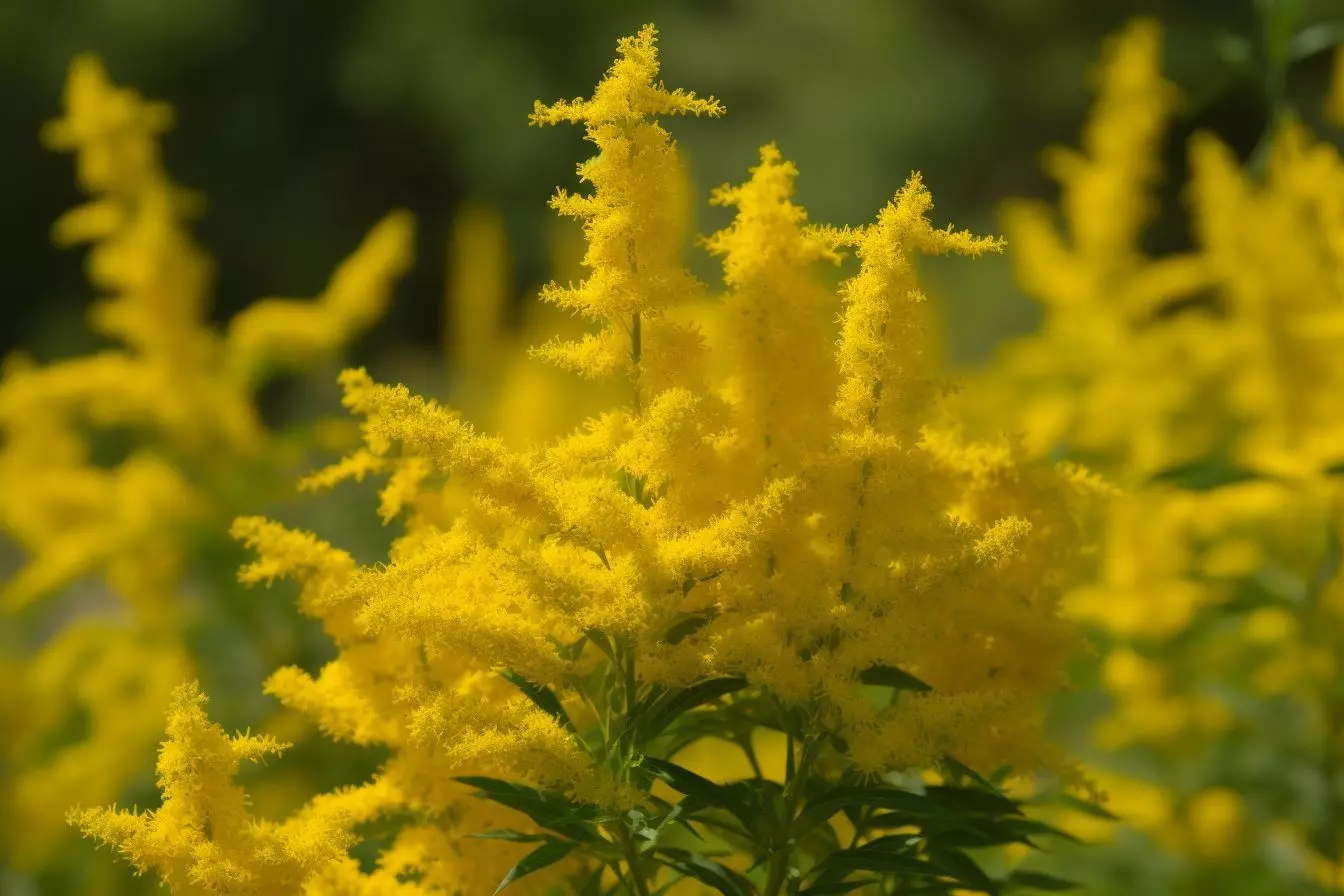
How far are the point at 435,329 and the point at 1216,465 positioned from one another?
1785cm

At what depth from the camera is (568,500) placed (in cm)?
164

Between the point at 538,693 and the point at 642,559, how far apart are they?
211 millimetres

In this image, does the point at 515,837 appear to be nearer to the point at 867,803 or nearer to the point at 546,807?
the point at 546,807

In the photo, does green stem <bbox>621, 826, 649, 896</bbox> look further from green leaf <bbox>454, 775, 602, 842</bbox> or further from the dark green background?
the dark green background

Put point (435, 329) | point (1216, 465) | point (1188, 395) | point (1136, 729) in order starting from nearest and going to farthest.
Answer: point (1216, 465)
point (1136, 729)
point (1188, 395)
point (435, 329)

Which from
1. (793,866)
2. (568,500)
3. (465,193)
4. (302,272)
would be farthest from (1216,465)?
(465,193)

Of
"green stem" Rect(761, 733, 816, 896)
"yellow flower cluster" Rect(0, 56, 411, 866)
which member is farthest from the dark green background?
"green stem" Rect(761, 733, 816, 896)

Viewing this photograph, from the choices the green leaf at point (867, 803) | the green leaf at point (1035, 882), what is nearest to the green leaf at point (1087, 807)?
the green leaf at point (1035, 882)

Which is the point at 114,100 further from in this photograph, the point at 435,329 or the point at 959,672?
the point at 435,329

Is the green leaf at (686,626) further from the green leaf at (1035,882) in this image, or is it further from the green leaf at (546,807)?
the green leaf at (1035,882)

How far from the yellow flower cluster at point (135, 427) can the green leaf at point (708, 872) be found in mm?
2175

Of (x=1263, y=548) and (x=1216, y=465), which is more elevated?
(x=1263, y=548)

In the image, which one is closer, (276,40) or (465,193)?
(276,40)

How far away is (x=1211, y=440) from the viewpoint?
442 centimetres
